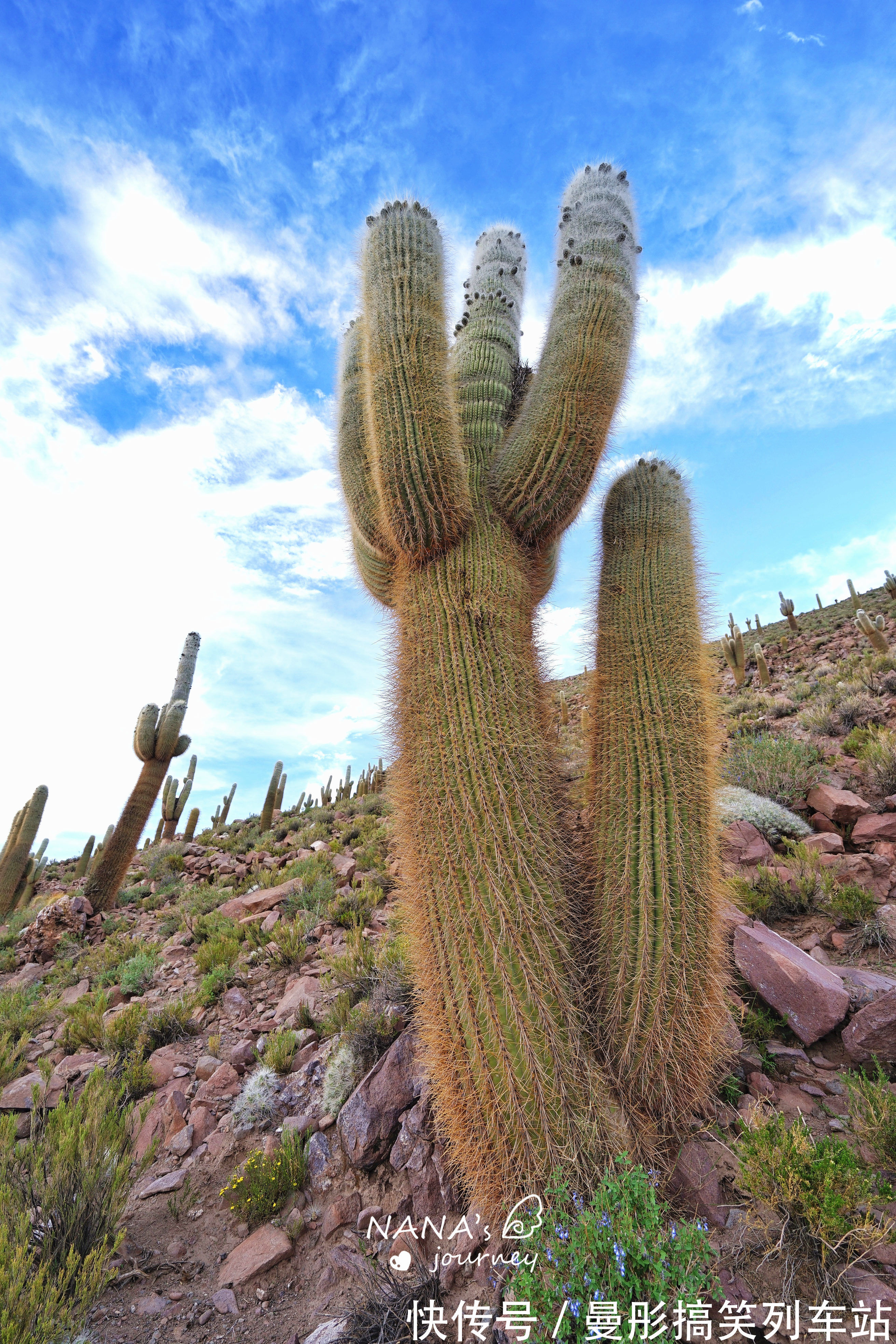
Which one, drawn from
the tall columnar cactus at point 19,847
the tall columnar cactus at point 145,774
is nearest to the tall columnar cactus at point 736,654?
the tall columnar cactus at point 145,774

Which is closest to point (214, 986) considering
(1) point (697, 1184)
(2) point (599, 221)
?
(1) point (697, 1184)

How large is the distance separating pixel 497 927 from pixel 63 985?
25.5 feet

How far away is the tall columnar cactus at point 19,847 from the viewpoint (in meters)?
14.0

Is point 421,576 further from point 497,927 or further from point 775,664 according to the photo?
point 775,664

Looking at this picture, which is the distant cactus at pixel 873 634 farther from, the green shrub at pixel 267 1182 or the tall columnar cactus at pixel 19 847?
the tall columnar cactus at pixel 19 847

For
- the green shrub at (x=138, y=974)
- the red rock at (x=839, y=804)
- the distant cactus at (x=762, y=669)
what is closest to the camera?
the red rock at (x=839, y=804)

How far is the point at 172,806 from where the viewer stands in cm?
1898

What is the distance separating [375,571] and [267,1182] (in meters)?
3.78

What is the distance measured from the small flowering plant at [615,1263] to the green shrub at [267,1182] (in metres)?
1.68

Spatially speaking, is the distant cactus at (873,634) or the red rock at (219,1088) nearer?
the red rock at (219,1088)

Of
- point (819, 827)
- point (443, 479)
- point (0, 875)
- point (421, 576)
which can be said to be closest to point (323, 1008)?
point (421, 576)

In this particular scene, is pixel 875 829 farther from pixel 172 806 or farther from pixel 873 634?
pixel 172 806

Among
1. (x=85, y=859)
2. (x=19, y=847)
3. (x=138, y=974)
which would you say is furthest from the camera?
(x=85, y=859)

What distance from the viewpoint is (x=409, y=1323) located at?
2576 mm
